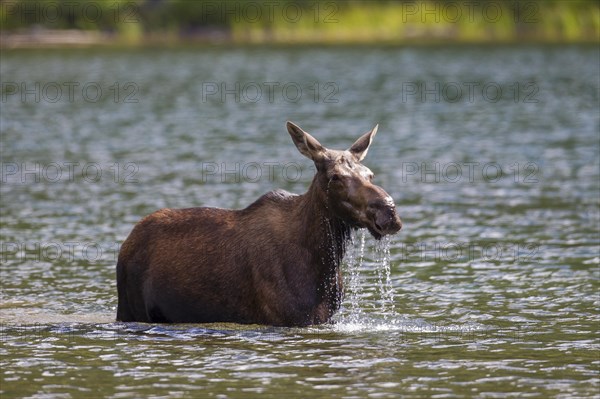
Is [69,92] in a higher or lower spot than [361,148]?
higher

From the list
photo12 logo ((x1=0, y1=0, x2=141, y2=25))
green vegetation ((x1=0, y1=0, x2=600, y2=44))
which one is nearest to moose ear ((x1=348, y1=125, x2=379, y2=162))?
green vegetation ((x1=0, y1=0, x2=600, y2=44))

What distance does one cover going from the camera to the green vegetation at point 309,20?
88.2m

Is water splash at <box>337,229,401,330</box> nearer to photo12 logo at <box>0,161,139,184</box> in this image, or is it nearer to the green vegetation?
photo12 logo at <box>0,161,139,184</box>

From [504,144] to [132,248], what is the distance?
79.9ft

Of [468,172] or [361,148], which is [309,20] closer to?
[468,172]

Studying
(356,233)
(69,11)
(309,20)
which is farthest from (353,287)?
(69,11)

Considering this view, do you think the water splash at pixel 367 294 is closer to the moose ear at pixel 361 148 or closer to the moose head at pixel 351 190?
the moose head at pixel 351 190

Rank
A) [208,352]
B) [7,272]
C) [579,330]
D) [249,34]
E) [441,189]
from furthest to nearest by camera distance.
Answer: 1. [249,34]
2. [441,189]
3. [7,272]
4. [579,330]
5. [208,352]

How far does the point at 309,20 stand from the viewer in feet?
319

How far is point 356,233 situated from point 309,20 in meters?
75.2

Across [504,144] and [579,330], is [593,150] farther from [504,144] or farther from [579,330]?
[579,330]

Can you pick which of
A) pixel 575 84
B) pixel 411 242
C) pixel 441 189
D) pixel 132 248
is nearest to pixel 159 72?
pixel 575 84

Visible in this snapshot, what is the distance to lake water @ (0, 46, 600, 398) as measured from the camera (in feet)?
47.0

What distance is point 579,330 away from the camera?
16.6 m
